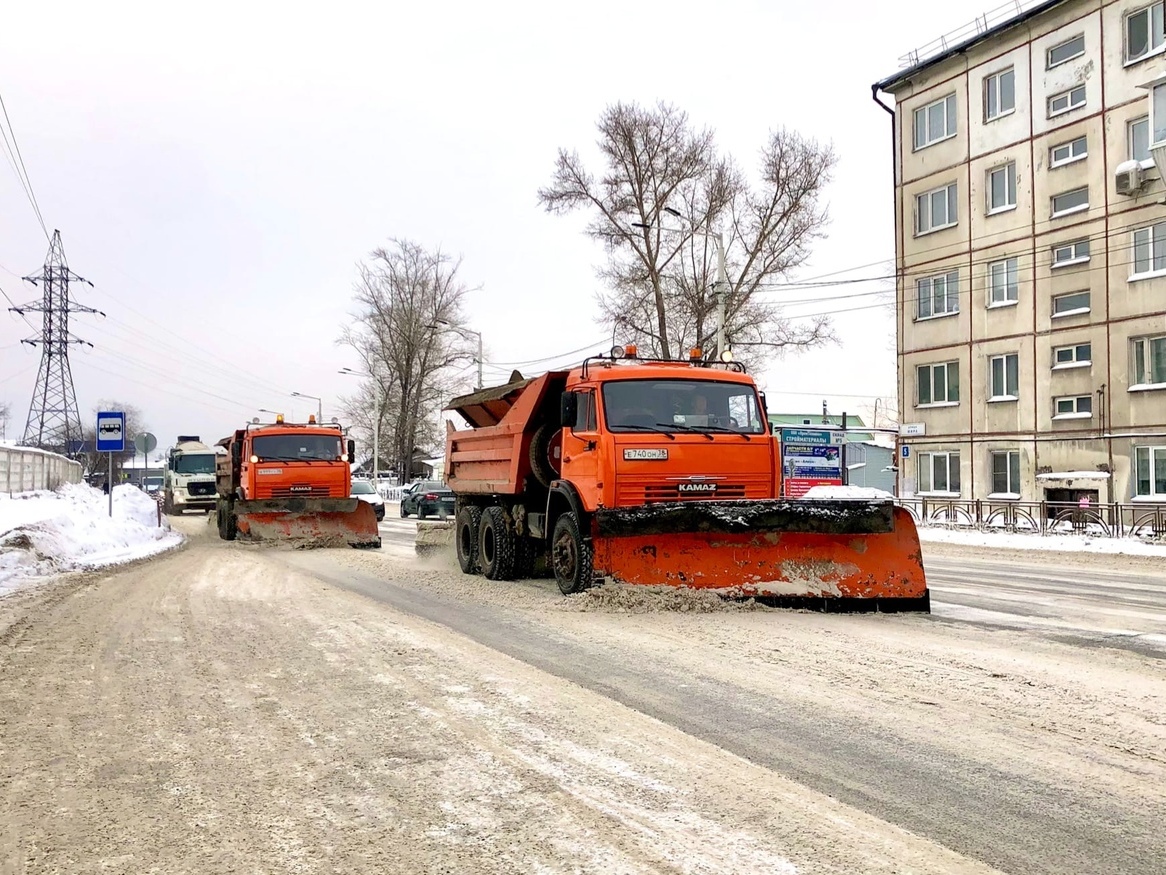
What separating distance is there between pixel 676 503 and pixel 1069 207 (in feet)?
80.9

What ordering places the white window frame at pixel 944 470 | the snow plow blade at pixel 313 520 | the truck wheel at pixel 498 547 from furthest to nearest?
1. the white window frame at pixel 944 470
2. the snow plow blade at pixel 313 520
3. the truck wheel at pixel 498 547

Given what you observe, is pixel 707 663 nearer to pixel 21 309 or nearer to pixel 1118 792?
pixel 1118 792

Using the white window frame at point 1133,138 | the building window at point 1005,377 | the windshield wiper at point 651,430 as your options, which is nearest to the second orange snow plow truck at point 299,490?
the windshield wiper at point 651,430

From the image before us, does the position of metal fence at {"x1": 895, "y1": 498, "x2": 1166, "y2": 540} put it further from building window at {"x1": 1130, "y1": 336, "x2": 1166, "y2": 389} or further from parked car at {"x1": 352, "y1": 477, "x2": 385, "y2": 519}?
parked car at {"x1": 352, "y1": 477, "x2": 385, "y2": 519}

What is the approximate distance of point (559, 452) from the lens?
11.3m

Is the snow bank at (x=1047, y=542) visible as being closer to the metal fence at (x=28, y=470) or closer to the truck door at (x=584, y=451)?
the truck door at (x=584, y=451)

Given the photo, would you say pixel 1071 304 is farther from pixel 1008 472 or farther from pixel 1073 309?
pixel 1008 472

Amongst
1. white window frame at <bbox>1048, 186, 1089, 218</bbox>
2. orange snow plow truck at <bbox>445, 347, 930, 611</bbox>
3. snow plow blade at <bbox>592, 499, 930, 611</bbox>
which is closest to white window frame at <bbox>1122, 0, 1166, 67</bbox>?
white window frame at <bbox>1048, 186, 1089, 218</bbox>

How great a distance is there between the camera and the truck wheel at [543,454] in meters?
11.8

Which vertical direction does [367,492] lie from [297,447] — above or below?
below

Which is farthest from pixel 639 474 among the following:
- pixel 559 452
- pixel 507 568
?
pixel 507 568

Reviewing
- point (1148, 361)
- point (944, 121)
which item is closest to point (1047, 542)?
point (1148, 361)

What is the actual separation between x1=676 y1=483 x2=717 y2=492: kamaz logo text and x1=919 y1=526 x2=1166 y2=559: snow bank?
12049 millimetres

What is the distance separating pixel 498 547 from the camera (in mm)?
12500
